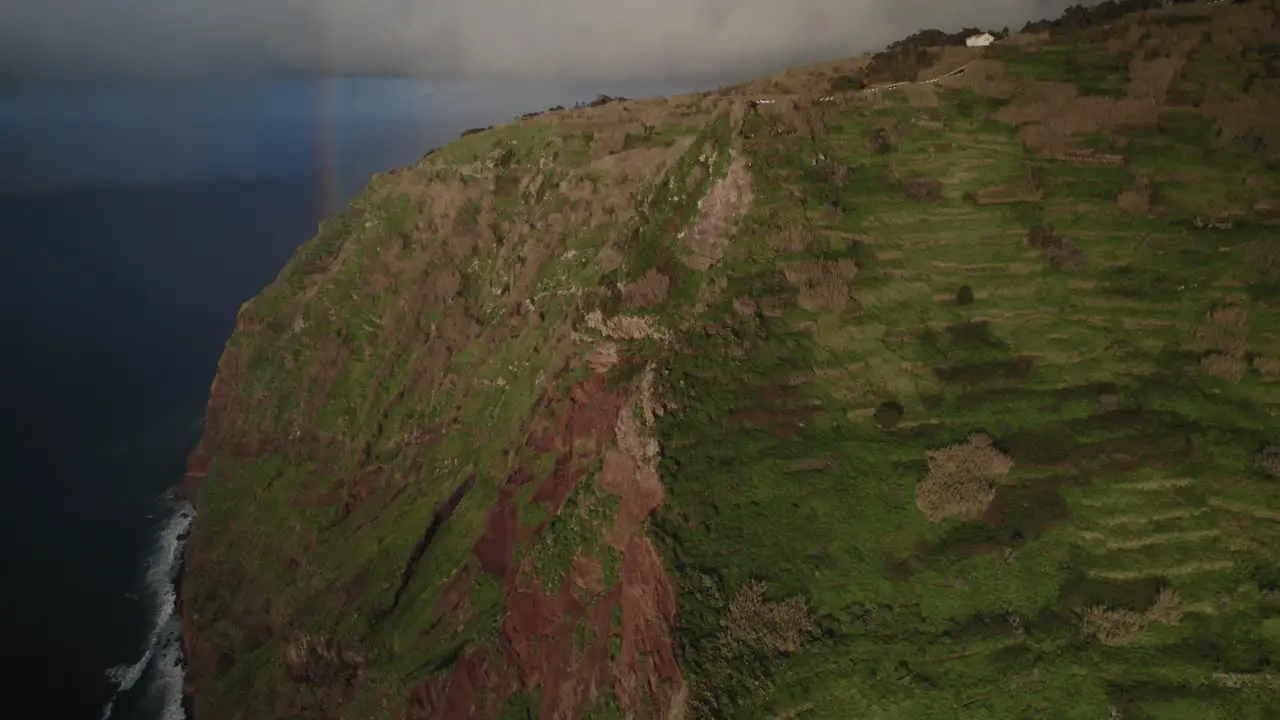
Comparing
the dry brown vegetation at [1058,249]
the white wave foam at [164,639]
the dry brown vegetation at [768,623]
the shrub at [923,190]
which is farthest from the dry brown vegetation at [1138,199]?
the white wave foam at [164,639]

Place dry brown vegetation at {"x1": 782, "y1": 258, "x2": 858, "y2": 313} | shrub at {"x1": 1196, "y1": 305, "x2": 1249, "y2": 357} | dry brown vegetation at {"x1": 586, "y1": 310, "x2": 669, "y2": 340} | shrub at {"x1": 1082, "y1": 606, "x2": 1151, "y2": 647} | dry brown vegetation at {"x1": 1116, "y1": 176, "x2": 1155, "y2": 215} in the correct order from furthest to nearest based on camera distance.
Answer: dry brown vegetation at {"x1": 1116, "y1": 176, "x2": 1155, "y2": 215}
dry brown vegetation at {"x1": 586, "y1": 310, "x2": 669, "y2": 340}
dry brown vegetation at {"x1": 782, "y1": 258, "x2": 858, "y2": 313}
shrub at {"x1": 1196, "y1": 305, "x2": 1249, "y2": 357}
shrub at {"x1": 1082, "y1": 606, "x2": 1151, "y2": 647}

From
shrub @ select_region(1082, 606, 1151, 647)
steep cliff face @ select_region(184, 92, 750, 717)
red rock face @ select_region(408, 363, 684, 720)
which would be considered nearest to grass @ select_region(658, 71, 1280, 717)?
shrub @ select_region(1082, 606, 1151, 647)

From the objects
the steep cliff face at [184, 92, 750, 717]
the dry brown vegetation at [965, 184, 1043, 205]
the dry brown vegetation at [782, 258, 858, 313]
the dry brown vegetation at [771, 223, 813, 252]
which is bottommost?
the steep cliff face at [184, 92, 750, 717]

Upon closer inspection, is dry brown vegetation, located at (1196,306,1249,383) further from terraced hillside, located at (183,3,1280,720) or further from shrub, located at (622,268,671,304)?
shrub, located at (622,268,671,304)

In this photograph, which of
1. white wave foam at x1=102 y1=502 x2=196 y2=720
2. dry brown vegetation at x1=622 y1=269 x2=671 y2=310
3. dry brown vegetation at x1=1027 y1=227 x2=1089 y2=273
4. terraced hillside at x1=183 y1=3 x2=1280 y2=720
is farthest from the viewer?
white wave foam at x1=102 y1=502 x2=196 y2=720

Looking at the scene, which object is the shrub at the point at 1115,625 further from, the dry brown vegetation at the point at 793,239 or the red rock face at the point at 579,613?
the dry brown vegetation at the point at 793,239

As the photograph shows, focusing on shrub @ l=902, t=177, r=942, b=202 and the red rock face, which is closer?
the red rock face

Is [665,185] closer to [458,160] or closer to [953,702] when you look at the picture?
[953,702]
